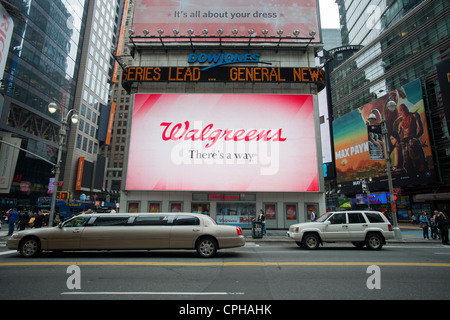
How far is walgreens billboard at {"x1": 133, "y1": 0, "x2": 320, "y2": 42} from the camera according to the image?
25984 mm

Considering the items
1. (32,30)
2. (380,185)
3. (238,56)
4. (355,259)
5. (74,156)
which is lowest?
(355,259)

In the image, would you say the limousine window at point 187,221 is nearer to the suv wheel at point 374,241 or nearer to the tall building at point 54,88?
Result: the suv wheel at point 374,241

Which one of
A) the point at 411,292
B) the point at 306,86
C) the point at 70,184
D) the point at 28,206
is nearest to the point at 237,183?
the point at 306,86

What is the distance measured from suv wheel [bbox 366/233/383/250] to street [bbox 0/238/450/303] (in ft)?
9.50

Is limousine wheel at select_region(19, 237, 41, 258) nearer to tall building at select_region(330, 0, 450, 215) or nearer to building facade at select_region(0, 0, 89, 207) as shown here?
tall building at select_region(330, 0, 450, 215)

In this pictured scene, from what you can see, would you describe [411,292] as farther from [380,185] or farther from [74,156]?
[74,156]

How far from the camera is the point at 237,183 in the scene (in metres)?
22.2

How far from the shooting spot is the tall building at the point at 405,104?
37.7 metres

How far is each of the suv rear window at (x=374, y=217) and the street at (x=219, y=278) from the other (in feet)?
11.0

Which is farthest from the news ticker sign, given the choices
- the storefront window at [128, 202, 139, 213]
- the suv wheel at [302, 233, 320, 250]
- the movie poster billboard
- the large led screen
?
the suv wheel at [302, 233, 320, 250]

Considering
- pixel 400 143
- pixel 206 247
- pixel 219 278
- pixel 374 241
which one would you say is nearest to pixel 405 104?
pixel 400 143

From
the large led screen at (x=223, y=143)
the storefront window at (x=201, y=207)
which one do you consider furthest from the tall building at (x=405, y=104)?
the storefront window at (x=201, y=207)
